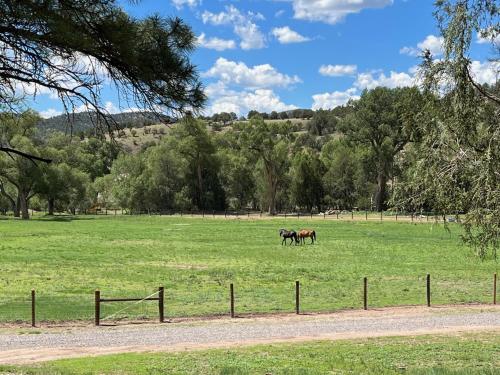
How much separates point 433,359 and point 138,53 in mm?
8991

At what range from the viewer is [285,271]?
29.2m

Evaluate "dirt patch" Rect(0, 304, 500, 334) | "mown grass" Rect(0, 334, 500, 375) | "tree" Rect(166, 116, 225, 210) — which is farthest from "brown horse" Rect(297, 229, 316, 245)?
"tree" Rect(166, 116, 225, 210)

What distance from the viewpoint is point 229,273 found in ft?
92.3

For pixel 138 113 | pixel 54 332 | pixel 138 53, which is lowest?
pixel 54 332

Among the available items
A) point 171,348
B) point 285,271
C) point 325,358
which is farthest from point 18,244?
point 325,358

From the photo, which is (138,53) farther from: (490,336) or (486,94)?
(490,336)

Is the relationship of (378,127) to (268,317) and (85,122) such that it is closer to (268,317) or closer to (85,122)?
(268,317)

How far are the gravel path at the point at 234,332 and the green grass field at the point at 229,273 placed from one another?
6.20 feet

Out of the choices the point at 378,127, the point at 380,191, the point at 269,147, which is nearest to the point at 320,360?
the point at 378,127

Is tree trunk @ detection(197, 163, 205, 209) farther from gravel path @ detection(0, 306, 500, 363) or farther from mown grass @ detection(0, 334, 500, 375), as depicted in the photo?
mown grass @ detection(0, 334, 500, 375)

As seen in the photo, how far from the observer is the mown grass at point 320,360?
36.7 feet

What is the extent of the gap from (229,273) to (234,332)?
12272mm

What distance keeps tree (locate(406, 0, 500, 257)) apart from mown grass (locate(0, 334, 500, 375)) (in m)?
3.00

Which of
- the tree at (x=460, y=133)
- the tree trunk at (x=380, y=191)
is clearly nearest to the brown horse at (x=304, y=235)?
the tree at (x=460, y=133)
